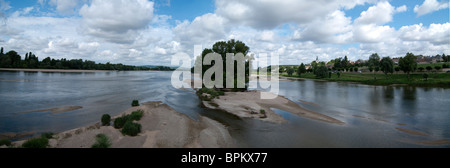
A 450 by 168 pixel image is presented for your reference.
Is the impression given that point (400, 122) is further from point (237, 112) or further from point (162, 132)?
point (162, 132)

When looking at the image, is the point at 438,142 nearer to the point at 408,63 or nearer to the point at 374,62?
the point at 408,63

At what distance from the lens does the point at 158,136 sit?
12258 mm

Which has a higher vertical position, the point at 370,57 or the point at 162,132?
the point at 370,57

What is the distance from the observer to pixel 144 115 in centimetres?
1734

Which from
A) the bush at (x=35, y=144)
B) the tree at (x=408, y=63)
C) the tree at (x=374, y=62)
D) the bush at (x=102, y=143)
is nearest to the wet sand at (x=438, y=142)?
the bush at (x=102, y=143)

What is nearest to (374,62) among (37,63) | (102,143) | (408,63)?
(408,63)

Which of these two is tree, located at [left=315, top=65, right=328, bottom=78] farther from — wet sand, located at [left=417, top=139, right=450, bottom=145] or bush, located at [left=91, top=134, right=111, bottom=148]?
bush, located at [left=91, top=134, right=111, bottom=148]

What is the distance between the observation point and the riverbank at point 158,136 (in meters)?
10.6

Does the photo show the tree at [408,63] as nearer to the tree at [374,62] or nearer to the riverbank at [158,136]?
the tree at [374,62]

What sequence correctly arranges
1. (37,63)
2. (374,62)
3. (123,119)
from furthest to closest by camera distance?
(37,63)
(374,62)
(123,119)

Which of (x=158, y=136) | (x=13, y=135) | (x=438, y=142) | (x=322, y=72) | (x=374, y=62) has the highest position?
(x=374, y=62)

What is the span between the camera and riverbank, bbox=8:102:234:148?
10.6 m
